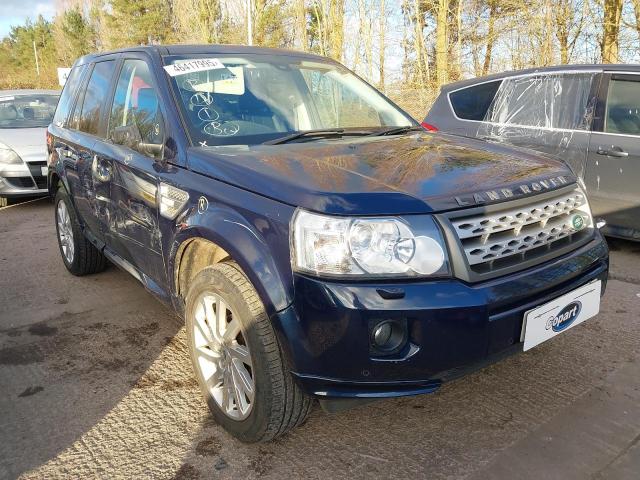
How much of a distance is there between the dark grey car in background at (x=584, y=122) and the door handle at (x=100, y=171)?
372cm

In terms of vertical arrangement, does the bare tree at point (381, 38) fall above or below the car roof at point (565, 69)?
above

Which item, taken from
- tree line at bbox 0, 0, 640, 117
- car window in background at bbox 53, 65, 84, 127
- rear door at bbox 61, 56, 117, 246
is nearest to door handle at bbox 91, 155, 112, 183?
rear door at bbox 61, 56, 117, 246

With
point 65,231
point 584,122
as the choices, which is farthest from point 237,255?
point 584,122

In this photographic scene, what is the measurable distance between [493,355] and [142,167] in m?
2.01

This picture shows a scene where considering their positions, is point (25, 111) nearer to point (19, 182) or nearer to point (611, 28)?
point (19, 182)

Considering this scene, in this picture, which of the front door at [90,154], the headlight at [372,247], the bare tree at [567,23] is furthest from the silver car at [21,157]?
the bare tree at [567,23]

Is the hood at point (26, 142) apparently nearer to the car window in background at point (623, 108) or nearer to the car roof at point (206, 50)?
the car roof at point (206, 50)

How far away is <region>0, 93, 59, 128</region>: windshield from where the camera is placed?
8477 millimetres

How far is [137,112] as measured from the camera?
3.22m

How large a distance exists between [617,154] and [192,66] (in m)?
3.74

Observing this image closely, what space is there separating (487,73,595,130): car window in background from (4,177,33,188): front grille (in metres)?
6.05

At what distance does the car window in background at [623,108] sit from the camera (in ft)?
15.7

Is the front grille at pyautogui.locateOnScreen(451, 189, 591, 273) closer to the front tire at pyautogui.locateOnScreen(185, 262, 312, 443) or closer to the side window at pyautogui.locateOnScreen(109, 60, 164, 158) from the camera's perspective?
the front tire at pyautogui.locateOnScreen(185, 262, 312, 443)

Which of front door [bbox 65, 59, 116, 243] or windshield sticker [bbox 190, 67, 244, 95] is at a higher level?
windshield sticker [bbox 190, 67, 244, 95]
